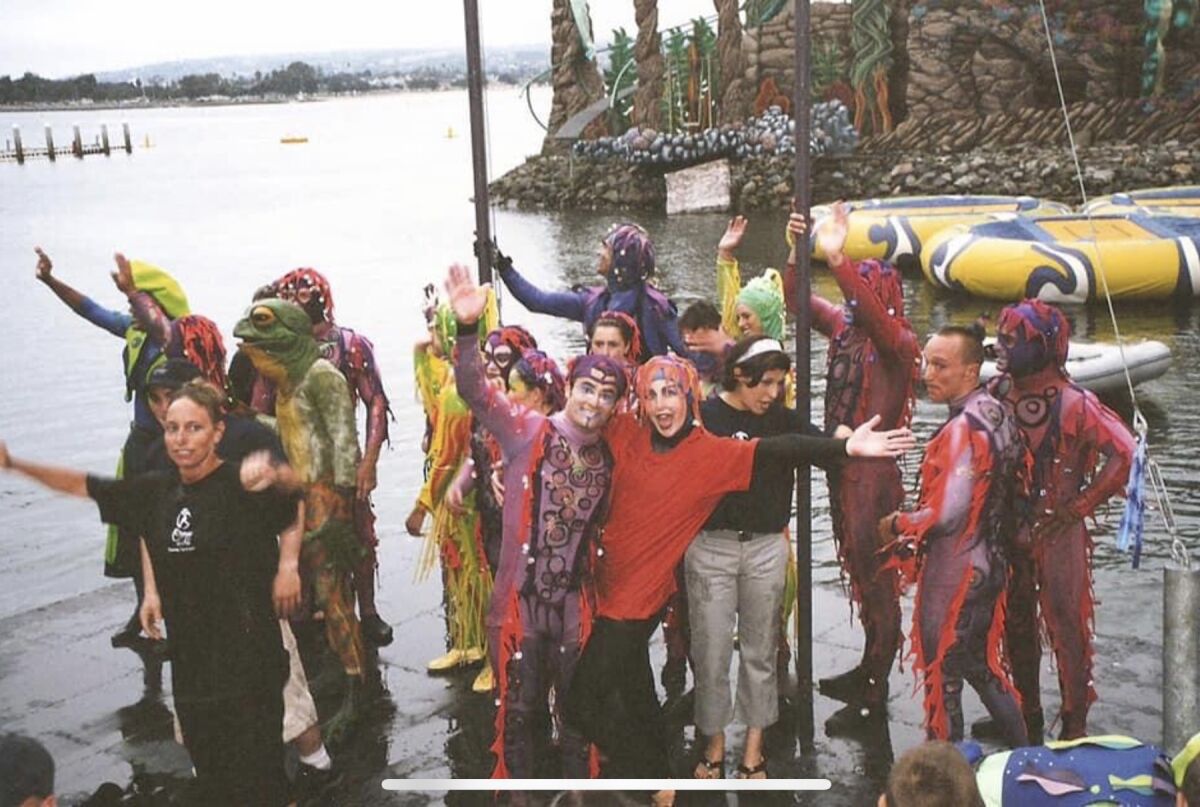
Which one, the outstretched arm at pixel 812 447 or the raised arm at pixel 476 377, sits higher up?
the raised arm at pixel 476 377

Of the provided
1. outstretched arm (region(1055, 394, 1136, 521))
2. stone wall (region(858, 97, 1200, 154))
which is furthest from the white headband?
stone wall (region(858, 97, 1200, 154))

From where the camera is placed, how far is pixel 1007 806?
10.6 feet

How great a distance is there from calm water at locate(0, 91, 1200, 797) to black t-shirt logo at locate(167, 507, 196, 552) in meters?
1.59

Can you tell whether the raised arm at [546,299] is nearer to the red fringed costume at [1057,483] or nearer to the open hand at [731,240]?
the open hand at [731,240]

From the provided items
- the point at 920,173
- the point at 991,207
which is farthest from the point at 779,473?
the point at 920,173

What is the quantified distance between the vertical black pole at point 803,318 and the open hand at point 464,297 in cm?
119

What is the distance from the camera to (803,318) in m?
4.67

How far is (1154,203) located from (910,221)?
4.24m

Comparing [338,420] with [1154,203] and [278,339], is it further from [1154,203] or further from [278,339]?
[1154,203]

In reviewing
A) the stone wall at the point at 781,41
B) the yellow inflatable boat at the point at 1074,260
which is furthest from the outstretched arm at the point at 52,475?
the stone wall at the point at 781,41

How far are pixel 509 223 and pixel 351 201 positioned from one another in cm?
1360

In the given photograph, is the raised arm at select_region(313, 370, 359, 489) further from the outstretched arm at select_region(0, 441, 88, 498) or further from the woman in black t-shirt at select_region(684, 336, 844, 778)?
the woman in black t-shirt at select_region(684, 336, 844, 778)

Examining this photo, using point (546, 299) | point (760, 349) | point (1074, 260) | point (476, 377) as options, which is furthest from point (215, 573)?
point (1074, 260)

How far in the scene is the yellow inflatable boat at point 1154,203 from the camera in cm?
1972
